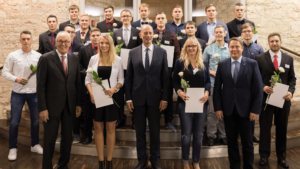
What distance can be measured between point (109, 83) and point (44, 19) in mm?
3732

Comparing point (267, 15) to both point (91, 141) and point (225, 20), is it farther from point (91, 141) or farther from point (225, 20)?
point (91, 141)

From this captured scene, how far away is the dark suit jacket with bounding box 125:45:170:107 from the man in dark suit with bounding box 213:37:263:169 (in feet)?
2.23

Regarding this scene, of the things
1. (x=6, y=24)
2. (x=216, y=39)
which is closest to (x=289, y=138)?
(x=216, y=39)

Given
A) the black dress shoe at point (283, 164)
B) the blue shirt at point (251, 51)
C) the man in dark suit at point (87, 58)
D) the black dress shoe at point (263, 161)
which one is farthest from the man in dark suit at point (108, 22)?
the black dress shoe at point (283, 164)

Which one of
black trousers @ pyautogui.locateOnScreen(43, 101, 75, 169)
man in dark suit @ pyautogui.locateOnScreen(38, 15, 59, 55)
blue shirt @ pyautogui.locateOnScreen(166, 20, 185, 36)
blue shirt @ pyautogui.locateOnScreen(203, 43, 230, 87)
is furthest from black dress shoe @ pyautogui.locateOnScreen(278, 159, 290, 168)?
man in dark suit @ pyautogui.locateOnScreen(38, 15, 59, 55)

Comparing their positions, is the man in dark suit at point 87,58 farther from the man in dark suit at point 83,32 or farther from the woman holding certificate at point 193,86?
the woman holding certificate at point 193,86

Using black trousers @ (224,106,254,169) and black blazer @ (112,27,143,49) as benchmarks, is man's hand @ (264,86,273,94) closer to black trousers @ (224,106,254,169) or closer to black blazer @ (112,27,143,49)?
black trousers @ (224,106,254,169)

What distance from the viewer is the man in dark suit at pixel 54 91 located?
2.77 m

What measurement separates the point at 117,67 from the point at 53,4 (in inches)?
145

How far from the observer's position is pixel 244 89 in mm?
2773

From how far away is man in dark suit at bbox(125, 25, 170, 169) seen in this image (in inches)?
118

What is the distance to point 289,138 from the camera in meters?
3.98

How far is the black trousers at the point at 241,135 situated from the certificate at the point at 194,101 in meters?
0.39

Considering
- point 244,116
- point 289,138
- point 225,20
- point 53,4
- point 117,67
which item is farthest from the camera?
point 225,20
